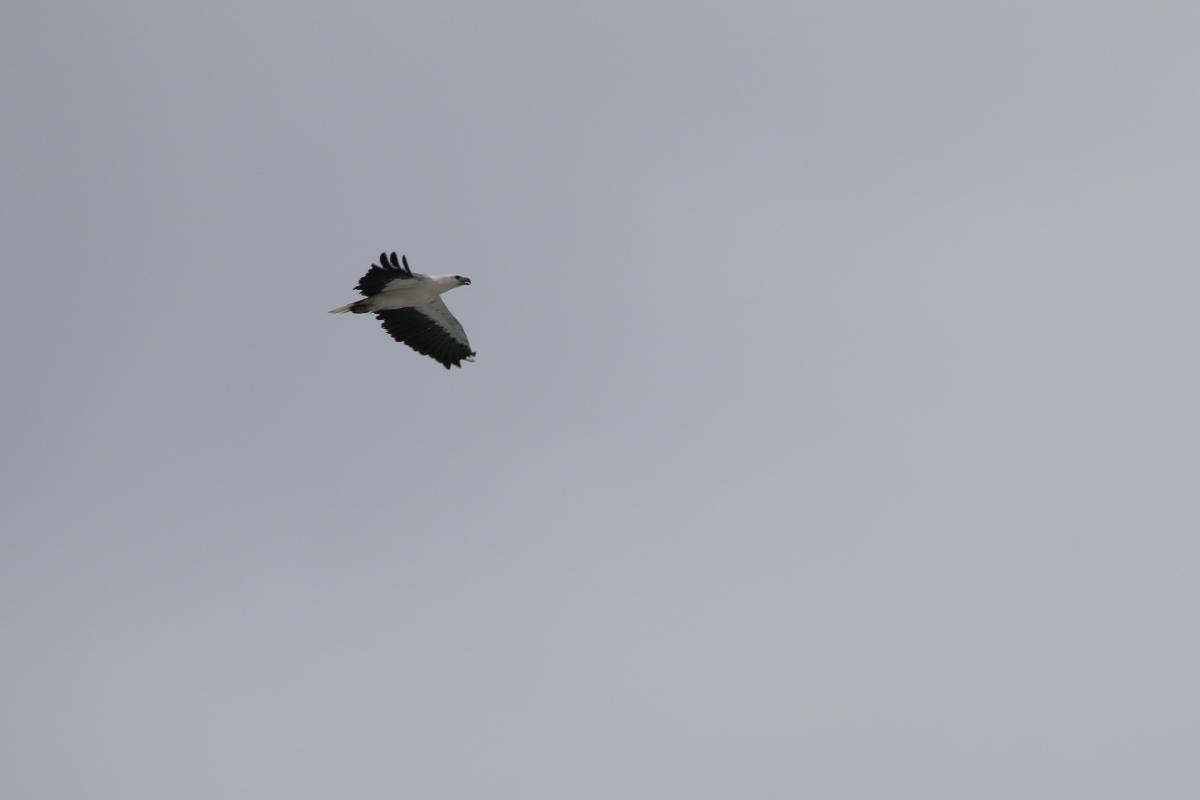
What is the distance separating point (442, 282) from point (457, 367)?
12.1ft

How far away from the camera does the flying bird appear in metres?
48.9

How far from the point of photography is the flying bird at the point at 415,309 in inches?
1924

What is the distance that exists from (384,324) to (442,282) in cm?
269

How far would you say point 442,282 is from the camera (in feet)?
165

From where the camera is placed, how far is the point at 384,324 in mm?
51844

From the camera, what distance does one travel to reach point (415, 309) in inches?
2048

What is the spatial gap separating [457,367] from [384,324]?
2850 millimetres

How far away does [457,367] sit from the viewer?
2092 inches
